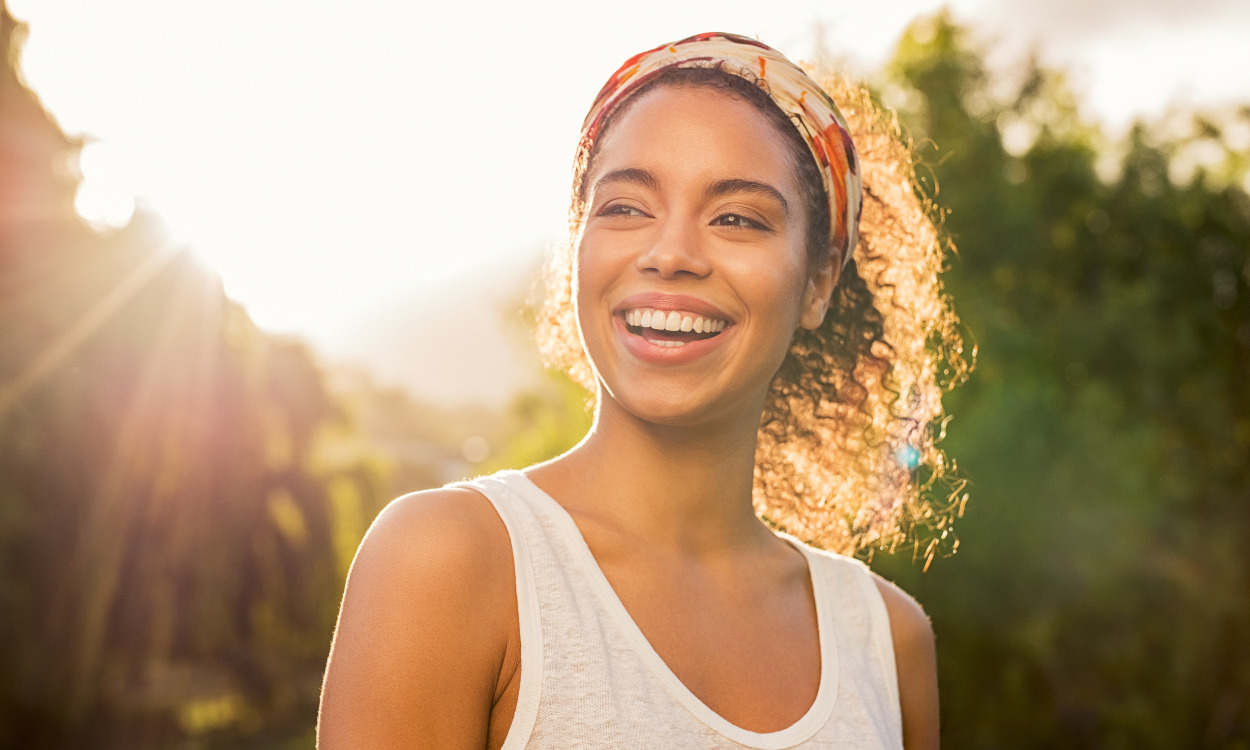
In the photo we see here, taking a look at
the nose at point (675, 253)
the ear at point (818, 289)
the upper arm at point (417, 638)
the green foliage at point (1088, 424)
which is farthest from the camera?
the green foliage at point (1088, 424)

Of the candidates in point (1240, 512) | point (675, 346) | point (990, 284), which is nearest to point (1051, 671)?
point (1240, 512)

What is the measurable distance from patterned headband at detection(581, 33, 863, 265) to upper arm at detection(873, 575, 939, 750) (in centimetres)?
82

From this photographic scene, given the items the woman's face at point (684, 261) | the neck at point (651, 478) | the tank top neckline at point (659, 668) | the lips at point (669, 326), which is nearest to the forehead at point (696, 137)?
the woman's face at point (684, 261)

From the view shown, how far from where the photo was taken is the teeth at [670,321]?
6.03 feet

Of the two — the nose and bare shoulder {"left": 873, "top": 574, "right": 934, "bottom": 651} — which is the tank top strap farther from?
bare shoulder {"left": 873, "top": 574, "right": 934, "bottom": 651}

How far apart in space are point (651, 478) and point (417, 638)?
61cm

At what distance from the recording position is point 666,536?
200cm

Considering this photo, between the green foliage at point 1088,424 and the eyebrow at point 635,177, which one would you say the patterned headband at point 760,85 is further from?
the green foliage at point 1088,424

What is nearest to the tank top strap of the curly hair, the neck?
the neck

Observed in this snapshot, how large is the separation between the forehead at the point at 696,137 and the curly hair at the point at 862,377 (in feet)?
2.21

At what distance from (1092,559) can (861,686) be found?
14.5m

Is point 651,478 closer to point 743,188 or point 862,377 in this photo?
point 743,188

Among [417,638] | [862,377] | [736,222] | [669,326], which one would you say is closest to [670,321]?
[669,326]

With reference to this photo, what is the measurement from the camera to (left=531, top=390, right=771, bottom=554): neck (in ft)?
6.36
